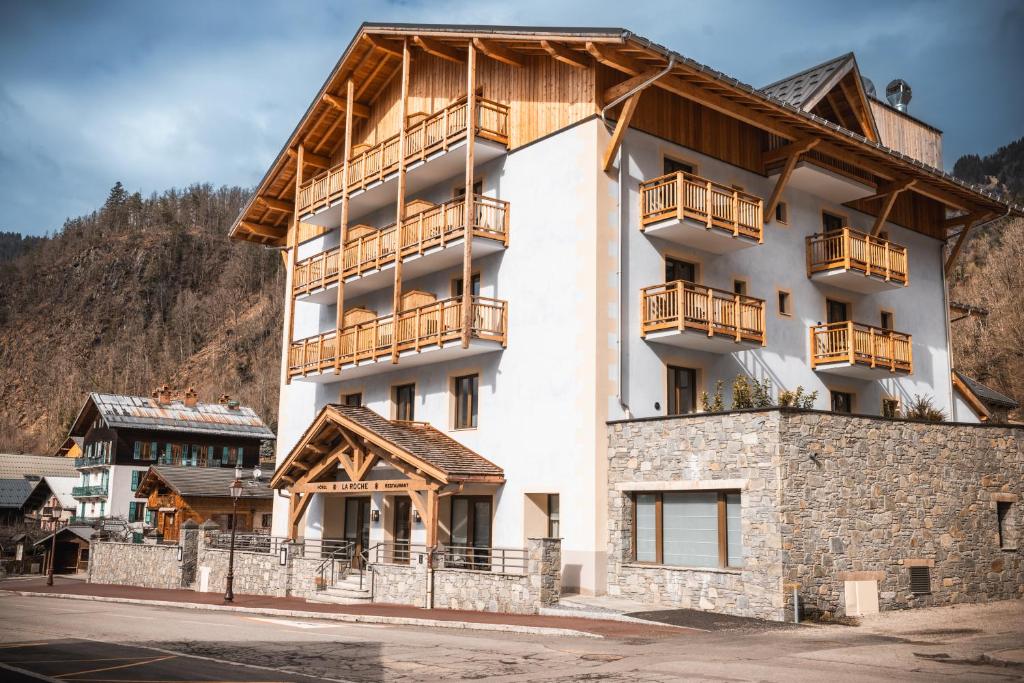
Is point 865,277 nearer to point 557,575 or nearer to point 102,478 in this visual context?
point 557,575

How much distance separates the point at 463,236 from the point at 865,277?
11377 millimetres

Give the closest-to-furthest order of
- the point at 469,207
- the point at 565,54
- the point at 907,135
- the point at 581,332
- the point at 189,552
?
the point at 581,332 → the point at 565,54 → the point at 469,207 → the point at 189,552 → the point at 907,135

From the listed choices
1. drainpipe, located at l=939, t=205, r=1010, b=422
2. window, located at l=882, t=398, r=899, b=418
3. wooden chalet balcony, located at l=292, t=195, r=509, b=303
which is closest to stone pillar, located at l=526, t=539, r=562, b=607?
wooden chalet balcony, located at l=292, t=195, r=509, b=303

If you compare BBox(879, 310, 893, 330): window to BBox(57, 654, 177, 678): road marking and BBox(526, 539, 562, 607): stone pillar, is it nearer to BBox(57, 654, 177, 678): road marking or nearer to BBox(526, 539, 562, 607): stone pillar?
BBox(526, 539, 562, 607): stone pillar

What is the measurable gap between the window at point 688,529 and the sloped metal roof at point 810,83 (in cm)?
1242

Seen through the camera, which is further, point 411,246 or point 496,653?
point 411,246

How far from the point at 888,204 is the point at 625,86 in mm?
10162

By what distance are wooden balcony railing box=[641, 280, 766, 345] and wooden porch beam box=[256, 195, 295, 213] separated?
17.4 m

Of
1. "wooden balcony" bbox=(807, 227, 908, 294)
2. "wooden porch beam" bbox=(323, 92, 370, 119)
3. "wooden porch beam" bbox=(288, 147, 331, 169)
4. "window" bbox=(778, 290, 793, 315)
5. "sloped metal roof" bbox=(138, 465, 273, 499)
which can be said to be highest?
"wooden porch beam" bbox=(323, 92, 370, 119)

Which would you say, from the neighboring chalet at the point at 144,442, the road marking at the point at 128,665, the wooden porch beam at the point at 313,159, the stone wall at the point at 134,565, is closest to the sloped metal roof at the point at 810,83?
the wooden porch beam at the point at 313,159

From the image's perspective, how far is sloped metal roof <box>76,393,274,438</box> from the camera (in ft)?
197

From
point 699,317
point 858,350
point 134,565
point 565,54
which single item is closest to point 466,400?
point 699,317

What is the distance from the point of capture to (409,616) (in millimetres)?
19109

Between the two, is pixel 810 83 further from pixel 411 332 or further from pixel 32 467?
pixel 32 467
